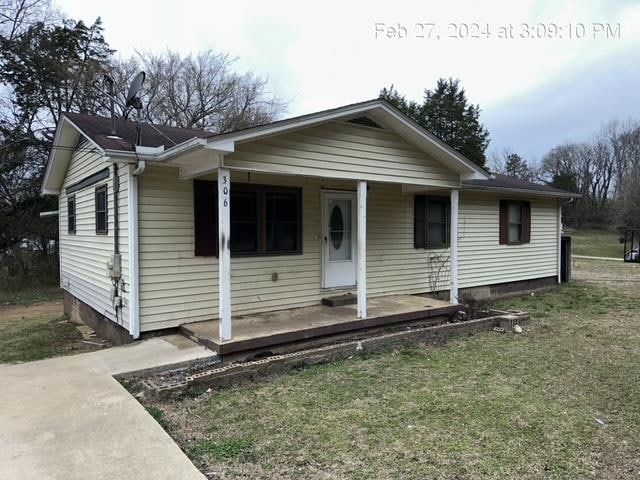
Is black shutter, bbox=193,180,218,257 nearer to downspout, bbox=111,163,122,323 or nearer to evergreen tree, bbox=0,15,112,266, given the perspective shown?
downspout, bbox=111,163,122,323

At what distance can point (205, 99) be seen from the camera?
22.4m

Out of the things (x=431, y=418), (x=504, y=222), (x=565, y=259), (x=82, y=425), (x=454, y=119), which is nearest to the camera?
(x=82, y=425)

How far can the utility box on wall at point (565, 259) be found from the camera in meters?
11.8

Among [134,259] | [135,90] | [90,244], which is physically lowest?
[134,259]

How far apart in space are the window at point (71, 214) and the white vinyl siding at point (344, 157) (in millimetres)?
5259

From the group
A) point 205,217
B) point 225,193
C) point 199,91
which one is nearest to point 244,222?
point 205,217

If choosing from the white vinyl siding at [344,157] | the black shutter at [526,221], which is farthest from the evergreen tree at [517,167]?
the white vinyl siding at [344,157]

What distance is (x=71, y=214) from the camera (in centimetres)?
891

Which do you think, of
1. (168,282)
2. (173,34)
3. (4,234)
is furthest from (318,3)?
Answer: (173,34)

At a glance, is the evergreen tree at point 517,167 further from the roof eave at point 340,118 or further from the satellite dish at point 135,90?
the satellite dish at point 135,90

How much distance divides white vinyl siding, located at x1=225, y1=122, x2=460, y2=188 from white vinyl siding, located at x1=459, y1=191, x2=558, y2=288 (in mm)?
2309

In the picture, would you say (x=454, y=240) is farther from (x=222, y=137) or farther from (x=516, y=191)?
(x=222, y=137)

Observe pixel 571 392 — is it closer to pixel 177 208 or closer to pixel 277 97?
pixel 177 208

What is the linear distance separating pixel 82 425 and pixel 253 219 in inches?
143
